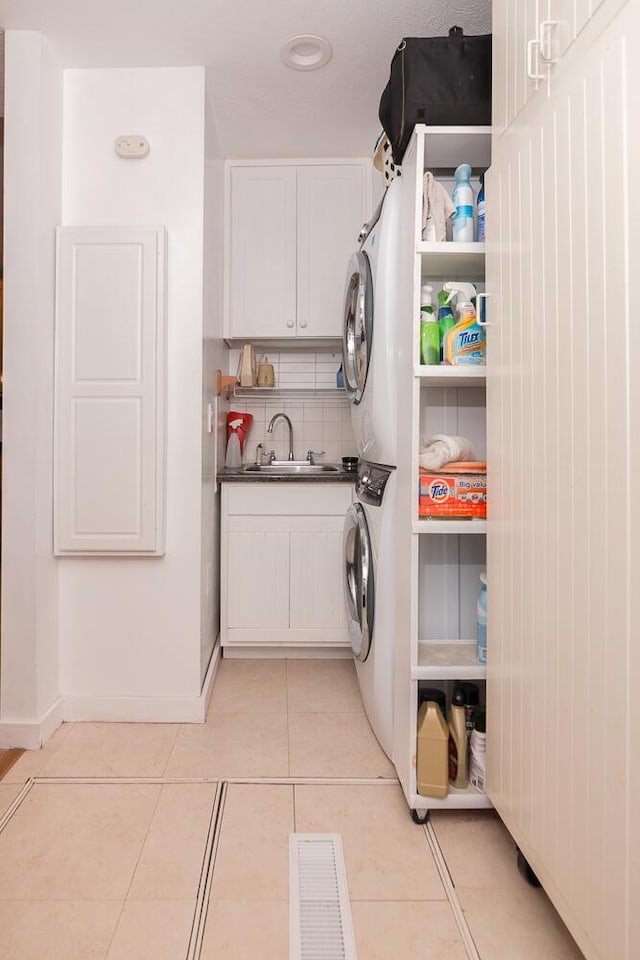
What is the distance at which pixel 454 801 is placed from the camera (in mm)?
1602

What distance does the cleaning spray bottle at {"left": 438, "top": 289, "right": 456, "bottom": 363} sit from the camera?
5.52ft

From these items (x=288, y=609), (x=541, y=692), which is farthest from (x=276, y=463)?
(x=541, y=692)

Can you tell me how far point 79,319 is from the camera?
7.00ft

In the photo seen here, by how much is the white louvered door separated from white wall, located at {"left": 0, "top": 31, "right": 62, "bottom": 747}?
5.04ft

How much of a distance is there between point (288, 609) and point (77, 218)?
1.86 metres

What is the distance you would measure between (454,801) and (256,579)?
1.42 m

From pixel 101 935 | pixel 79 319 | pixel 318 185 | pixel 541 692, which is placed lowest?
pixel 101 935

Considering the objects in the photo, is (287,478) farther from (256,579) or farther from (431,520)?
(431,520)

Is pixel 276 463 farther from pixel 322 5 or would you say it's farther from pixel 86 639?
pixel 322 5

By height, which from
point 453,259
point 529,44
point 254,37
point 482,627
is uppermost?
point 254,37

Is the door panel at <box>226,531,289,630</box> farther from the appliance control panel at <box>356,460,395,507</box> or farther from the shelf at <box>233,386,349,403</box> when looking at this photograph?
the shelf at <box>233,386,349,403</box>

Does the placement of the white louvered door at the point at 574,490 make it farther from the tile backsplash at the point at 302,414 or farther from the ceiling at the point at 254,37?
the tile backsplash at the point at 302,414

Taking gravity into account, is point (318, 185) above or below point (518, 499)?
above

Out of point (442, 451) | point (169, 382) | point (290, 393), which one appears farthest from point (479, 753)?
point (290, 393)
